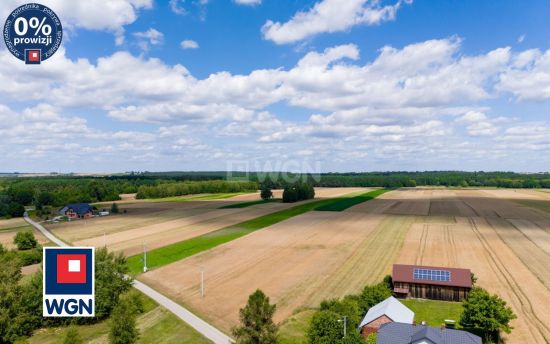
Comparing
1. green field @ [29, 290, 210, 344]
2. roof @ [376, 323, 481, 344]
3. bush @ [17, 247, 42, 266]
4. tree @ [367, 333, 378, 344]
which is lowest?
green field @ [29, 290, 210, 344]

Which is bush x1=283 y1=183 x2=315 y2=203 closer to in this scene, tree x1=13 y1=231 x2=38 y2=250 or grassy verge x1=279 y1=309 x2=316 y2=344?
tree x1=13 y1=231 x2=38 y2=250

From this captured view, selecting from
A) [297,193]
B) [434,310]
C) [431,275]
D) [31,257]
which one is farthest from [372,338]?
[297,193]

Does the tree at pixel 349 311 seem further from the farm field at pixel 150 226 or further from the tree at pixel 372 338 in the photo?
the farm field at pixel 150 226

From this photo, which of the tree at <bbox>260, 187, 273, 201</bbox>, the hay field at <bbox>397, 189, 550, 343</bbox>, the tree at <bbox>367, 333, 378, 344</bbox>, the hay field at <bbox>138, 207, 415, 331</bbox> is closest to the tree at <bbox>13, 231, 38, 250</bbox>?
the hay field at <bbox>138, 207, 415, 331</bbox>

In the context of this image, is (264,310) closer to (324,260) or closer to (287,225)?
(324,260)

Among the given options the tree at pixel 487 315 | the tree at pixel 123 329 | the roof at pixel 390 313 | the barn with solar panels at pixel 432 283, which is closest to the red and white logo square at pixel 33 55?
the tree at pixel 123 329
